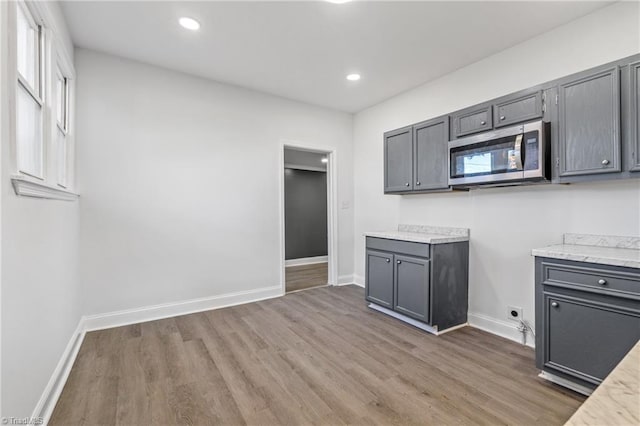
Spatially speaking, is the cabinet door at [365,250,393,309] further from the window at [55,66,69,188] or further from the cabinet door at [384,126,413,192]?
the window at [55,66,69,188]

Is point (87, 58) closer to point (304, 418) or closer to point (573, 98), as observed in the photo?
point (304, 418)

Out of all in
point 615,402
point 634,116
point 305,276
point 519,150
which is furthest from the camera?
point 305,276

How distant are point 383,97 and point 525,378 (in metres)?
3.49

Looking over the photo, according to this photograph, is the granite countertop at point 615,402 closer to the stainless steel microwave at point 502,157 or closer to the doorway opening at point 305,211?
the stainless steel microwave at point 502,157

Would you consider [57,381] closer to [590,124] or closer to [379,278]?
[379,278]

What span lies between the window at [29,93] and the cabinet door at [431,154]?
3.25m

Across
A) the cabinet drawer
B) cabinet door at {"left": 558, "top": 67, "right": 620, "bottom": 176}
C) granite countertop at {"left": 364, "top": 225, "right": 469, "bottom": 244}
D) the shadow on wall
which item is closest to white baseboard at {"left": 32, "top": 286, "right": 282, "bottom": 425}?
granite countertop at {"left": 364, "top": 225, "right": 469, "bottom": 244}

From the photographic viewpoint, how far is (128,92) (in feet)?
10.2

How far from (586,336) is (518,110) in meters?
1.77

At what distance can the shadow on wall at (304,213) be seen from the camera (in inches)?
255

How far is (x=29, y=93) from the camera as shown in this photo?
5.84 ft

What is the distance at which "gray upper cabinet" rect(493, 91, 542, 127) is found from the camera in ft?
7.86

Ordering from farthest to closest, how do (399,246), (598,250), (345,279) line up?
(345,279) → (399,246) → (598,250)

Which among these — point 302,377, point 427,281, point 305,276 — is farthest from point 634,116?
point 305,276
